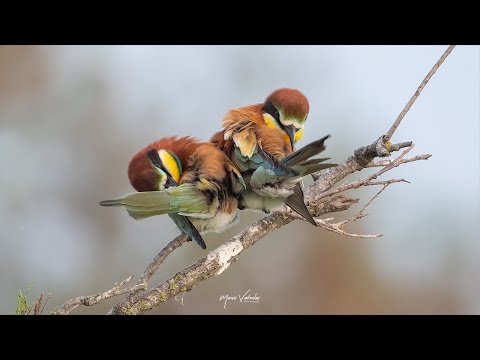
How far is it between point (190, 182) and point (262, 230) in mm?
301

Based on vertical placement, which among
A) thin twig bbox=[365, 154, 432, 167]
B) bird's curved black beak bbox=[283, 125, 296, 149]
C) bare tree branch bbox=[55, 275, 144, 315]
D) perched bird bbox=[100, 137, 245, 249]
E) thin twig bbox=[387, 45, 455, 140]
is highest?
thin twig bbox=[387, 45, 455, 140]

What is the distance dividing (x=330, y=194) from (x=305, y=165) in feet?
0.47

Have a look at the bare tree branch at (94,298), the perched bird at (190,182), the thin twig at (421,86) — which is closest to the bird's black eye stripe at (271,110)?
the perched bird at (190,182)

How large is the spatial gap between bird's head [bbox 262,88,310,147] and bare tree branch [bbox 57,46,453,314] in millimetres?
260

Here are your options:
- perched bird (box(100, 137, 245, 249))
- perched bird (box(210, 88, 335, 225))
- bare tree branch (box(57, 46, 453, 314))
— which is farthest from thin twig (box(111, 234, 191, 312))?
perched bird (box(210, 88, 335, 225))

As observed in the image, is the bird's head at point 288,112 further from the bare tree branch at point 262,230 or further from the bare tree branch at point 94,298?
the bare tree branch at point 94,298

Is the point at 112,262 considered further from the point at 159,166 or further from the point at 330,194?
the point at 330,194

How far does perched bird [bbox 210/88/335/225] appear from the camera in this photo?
2097 mm

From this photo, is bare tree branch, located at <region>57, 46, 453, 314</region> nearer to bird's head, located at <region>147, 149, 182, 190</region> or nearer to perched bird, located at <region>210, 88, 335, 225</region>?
perched bird, located at <region>210, 88, 335, 225</region>

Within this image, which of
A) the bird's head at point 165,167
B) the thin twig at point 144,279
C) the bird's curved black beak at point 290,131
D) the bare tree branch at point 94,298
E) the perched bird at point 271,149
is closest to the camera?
the bare tree branch at point 94,298

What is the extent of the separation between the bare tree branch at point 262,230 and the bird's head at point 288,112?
0.26 m

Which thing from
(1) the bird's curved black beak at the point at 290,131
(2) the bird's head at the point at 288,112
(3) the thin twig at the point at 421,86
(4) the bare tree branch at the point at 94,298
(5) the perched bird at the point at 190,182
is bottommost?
(4) the bare tree branch at the point at 94,298

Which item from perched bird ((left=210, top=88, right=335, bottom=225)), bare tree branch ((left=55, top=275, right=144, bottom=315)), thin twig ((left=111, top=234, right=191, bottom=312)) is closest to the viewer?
bare tree branch ((left=55, top=275, right=144, bottom=315))

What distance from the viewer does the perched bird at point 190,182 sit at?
7.12ft
